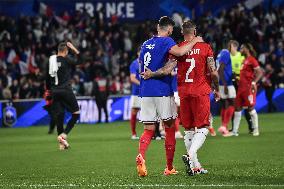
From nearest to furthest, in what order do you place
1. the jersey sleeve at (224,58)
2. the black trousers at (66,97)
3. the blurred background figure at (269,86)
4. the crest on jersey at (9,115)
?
the black trousers at (66,97) < the jersey sleeve at (224,58) < the crest on jersey at (9,115) < the blurred background figure at (269,86)

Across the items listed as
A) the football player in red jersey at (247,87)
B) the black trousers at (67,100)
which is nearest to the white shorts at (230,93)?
the football player in red jersey at (247,87)

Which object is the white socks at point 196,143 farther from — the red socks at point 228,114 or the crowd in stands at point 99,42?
the crowd in stands at point 99,42

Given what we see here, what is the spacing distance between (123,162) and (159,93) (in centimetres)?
294

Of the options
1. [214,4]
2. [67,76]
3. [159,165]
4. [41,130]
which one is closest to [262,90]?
[214,4]

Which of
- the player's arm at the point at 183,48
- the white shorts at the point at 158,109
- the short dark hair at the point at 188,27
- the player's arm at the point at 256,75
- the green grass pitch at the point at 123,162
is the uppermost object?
the short dark hair at the point at 188,27

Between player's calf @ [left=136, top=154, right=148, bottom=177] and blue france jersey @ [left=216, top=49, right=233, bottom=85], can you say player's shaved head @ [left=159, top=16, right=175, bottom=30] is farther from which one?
blue france jersey @ [left=216, top=49, right=233, bottom=85]

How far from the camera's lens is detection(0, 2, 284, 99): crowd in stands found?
34.4 meters

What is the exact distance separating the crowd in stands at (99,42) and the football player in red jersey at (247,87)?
37.1 ft

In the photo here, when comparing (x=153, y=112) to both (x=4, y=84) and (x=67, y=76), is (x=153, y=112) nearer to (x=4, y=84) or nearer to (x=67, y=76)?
(x=67, y=76)

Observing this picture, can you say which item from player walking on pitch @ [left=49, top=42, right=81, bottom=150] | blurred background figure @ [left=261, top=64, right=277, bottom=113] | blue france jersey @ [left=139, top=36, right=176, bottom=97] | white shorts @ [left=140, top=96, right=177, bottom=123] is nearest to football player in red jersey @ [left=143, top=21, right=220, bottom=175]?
blue france jersey @ [left=139, top=36, right=176, bottom=97]

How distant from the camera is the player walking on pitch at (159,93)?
13.3 metres

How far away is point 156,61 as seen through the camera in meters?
13.4

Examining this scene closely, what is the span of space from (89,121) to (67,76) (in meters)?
12.3

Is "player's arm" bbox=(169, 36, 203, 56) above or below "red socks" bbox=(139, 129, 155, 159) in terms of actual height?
above
